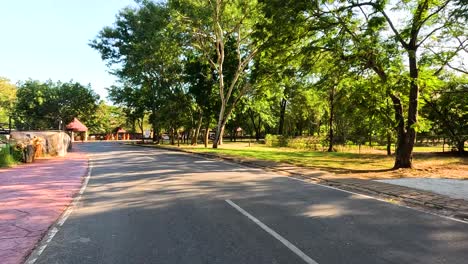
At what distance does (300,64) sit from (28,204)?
49.8 feet

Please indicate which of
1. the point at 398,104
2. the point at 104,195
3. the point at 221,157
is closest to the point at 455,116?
the point at 398,104

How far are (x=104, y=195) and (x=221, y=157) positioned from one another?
45.7 feet

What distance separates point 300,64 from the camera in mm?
21047

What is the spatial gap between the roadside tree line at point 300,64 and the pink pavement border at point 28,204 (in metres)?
11.6

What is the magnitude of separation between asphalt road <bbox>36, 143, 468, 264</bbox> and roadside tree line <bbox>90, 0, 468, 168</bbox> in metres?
8.62

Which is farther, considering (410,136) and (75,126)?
(75,126)

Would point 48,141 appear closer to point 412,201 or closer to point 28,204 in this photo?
point 28,204

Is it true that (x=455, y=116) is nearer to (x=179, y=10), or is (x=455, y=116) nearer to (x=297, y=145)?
(x=297, y=145)

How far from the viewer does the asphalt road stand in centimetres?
558

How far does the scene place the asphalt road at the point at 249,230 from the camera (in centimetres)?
558

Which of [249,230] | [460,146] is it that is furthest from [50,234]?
[460,146]

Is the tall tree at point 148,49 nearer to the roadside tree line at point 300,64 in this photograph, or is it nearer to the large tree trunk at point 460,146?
the roadside tree line at point 300,64

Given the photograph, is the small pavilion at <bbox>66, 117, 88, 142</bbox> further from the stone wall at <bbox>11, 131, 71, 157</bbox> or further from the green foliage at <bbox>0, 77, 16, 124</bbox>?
the stone wall at <bbox>11, 131, 71, 157</bbox>

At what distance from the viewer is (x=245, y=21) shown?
33.3 metres
